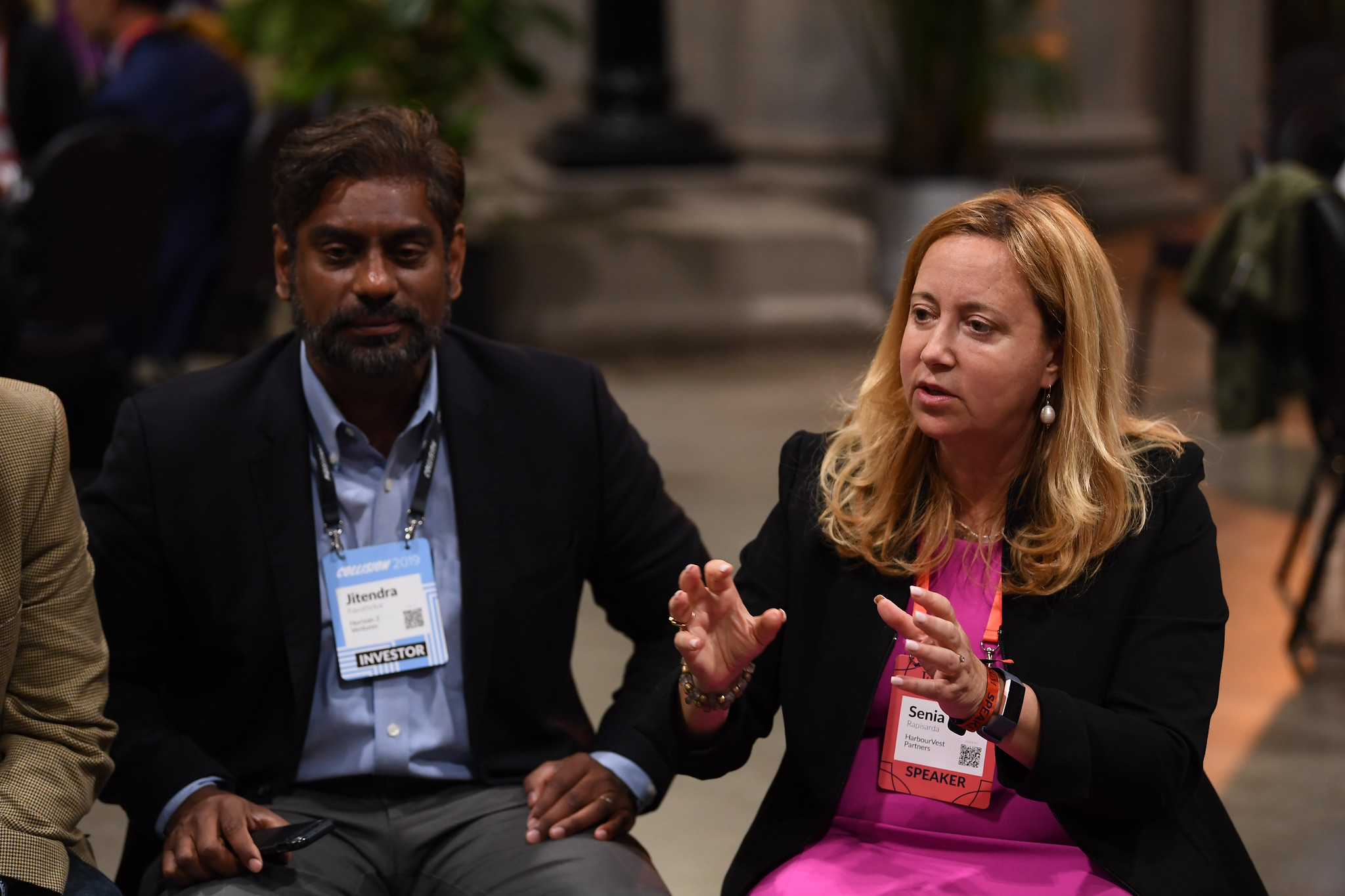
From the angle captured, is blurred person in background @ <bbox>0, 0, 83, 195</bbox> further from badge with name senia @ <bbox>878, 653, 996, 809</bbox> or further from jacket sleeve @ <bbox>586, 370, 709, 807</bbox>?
badge with name senia @ <bbox>878, 653, 996, 809</bbox>

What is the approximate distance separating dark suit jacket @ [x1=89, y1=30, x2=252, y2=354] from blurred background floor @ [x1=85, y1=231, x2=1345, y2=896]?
162cm

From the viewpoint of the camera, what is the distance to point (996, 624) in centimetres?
157

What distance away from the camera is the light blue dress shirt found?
175 cm

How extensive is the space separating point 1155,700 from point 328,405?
1011 mm

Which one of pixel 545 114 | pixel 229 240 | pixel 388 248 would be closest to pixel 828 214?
pixel 545 114

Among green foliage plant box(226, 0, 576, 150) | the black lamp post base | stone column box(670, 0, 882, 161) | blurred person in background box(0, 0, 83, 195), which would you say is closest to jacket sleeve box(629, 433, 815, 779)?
blurred person in background box(0, 0, 83, 195)

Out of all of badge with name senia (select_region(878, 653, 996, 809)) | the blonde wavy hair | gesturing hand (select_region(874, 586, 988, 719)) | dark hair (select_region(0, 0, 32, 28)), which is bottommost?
badge with name senia (select_region(878, 653, 996, 809))

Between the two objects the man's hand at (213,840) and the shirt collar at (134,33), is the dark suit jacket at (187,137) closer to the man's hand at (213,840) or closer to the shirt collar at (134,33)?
the shirt collar at (134,33)

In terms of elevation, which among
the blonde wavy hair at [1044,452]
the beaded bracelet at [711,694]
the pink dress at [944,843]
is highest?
the blonde wavy hair at [1044,452]

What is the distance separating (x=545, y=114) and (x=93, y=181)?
531 cm

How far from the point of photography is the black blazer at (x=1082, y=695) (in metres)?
1.48

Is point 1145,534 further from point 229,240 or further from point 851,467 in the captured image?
point 229,240

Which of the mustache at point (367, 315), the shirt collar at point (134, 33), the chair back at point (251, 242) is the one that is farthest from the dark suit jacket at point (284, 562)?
the shirt collar at point (134, 33)

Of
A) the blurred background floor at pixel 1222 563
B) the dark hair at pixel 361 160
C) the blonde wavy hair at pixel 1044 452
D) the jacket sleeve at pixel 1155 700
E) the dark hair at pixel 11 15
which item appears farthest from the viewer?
the dark hair at pixel 11 15
